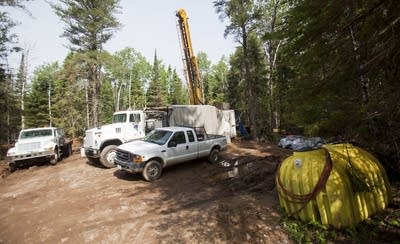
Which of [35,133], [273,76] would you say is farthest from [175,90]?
[35,133]

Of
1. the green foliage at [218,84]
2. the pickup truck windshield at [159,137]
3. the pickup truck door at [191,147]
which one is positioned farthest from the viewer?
the green foliage at [218,84]

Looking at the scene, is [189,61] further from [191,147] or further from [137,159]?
[137,159]

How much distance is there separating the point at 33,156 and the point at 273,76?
21231mm

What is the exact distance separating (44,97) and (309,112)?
34250 millimetres

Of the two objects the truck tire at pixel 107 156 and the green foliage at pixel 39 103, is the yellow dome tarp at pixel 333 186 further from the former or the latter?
the green foliage at pixel 39 103

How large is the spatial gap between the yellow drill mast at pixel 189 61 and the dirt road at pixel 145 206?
6259mm

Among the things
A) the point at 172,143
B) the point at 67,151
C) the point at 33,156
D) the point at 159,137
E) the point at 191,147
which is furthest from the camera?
the point at 67,151

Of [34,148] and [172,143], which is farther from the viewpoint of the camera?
[34,148]

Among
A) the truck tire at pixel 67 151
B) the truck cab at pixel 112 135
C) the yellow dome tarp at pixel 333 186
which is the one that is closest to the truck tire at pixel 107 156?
the truck cab at pixel 112 135

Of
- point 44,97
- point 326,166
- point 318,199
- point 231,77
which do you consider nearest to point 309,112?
point 326,166

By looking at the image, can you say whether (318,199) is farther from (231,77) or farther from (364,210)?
(231,77)

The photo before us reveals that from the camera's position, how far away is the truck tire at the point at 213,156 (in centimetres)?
1086

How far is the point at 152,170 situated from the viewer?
8.77m

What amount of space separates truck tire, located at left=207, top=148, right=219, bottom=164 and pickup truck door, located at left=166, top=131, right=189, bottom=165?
146 cm
